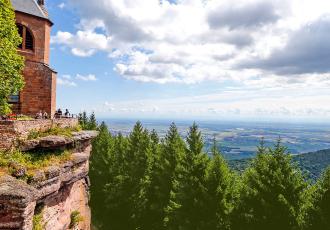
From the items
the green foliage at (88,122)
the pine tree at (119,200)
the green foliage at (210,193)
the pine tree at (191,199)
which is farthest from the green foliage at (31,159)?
the green foliage at (88,122)

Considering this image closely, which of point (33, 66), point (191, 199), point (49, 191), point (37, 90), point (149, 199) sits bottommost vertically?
point (149, 199)

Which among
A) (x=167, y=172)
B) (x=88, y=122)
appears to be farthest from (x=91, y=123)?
(x=167, y=172)

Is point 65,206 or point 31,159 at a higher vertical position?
point 31,159

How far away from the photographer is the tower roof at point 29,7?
32188 millimetres

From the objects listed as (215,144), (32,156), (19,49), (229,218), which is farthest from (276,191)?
(19,49)

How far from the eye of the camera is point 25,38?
32844mm

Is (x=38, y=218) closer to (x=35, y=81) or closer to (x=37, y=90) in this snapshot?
(x=37, y=90)

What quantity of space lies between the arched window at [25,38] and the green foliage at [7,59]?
8.92 m

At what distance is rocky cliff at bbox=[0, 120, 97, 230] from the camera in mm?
16016

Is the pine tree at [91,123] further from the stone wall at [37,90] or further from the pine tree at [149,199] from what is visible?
the stone wall at [37,90]

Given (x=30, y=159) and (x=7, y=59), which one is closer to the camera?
(x=30, y=159)

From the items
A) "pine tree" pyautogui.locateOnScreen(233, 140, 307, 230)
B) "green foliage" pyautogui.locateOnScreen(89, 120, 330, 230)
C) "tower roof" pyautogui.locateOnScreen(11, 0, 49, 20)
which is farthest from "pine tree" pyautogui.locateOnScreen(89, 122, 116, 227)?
"pine tree" pyautogui.locateOnScreen(233, 140, 307, 230)

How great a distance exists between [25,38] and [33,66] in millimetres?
3104

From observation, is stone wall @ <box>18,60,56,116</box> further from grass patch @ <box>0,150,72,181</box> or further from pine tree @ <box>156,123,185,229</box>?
pine tree @ <box>156,123,185,229</box>
